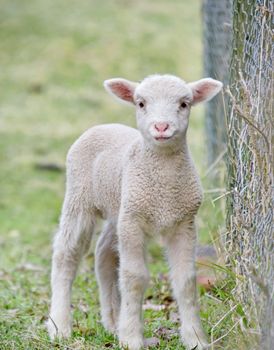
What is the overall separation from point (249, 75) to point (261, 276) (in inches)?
51.3

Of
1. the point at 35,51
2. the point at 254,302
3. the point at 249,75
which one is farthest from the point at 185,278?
the point at 35,51

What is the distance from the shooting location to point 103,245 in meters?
6.21

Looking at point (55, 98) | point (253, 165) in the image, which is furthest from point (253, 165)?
point (55, 98)

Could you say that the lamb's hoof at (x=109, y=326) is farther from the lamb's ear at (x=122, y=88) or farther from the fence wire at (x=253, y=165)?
the lamb's ear at (x=122, y=88)

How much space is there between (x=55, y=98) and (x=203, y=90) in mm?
10108

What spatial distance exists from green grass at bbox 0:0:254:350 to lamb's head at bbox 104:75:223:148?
87cm

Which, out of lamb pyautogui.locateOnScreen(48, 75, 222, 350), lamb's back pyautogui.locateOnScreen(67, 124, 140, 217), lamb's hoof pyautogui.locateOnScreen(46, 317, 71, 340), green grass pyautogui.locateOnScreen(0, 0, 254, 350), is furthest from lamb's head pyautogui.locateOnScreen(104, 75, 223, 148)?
lamb's hoof pyautogui.locateOnScreen(46, 317, 71, 340)

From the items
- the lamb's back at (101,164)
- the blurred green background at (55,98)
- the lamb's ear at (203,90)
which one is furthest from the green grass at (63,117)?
the lamb's ear at (203,90)

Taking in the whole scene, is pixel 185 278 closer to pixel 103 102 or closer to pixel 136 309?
pixel 136 309

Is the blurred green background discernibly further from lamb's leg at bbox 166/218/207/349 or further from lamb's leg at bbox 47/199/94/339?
lamb's leg at bbox 166/218/207/349

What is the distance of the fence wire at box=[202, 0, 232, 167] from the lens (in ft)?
30.9

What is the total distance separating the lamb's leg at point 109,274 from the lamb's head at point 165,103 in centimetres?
105

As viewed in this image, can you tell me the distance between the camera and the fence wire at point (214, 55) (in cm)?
941

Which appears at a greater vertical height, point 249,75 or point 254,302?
point 249,75
